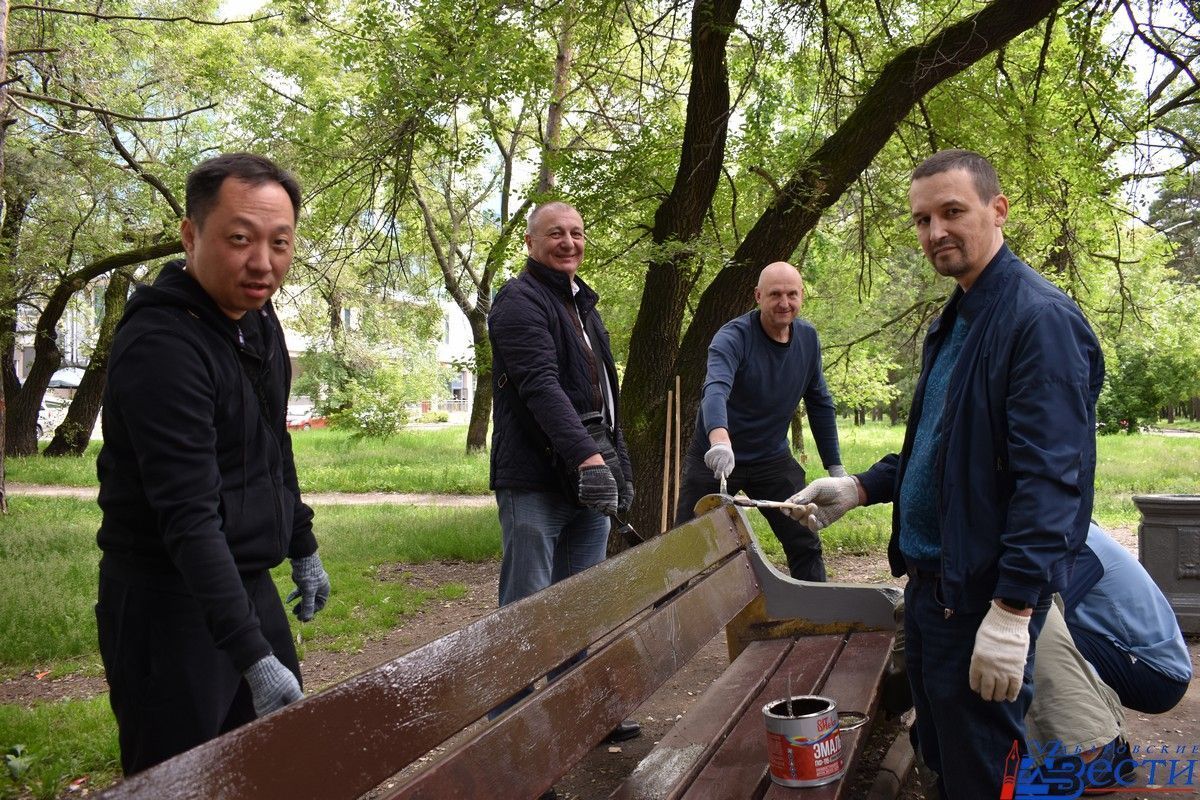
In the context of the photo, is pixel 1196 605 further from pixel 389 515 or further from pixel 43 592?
pixel 389 515

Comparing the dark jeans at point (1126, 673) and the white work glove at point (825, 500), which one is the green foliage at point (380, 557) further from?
the dark jeans at point (1126, 673)

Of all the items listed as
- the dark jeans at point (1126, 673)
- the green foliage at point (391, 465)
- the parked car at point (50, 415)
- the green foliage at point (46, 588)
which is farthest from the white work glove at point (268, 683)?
the parked car at point (50, 415)

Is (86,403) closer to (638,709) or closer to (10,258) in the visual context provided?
(10,258)

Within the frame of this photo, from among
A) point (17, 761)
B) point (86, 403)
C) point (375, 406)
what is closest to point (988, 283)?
point (17, 761)

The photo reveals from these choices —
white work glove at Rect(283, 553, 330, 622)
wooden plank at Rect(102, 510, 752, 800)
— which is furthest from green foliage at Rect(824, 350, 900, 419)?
wooden plank at Rect(102, 510, 752, 800)

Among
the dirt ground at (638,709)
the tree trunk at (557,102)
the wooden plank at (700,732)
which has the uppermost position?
the tree trunk at (557,102)

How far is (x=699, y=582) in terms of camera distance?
3.31 m

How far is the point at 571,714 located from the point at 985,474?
1075 mm

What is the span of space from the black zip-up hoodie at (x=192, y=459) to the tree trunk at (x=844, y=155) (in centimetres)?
513

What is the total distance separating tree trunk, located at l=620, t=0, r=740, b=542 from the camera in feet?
23.9

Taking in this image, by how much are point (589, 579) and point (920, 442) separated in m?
0.93

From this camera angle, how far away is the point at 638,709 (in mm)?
4645

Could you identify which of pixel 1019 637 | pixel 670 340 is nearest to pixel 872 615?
pixel 1019 637

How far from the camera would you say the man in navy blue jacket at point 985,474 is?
7.23 feet
